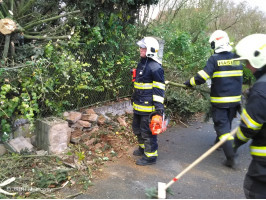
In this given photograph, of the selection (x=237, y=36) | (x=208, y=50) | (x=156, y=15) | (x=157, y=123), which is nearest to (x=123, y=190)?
(x=157, y=123)

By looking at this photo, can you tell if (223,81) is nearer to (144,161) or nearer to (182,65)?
(144,161)

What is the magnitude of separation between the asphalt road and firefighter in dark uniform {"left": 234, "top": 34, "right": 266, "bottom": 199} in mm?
1254

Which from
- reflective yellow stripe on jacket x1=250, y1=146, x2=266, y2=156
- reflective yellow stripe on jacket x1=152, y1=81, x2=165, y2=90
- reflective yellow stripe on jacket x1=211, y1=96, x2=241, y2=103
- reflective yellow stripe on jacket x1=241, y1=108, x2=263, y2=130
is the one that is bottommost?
reflective yellow stripe on jacket x1=250, y1=146, x2=266, y2=156

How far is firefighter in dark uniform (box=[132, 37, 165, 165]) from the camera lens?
13.4 feet

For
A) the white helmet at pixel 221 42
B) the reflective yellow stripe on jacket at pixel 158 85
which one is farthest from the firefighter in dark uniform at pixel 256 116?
the white helmet at pixel 221 42

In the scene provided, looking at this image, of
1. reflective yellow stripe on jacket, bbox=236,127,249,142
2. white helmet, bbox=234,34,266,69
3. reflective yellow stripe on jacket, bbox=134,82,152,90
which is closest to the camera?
white helmet, bbox=234,34,266,69

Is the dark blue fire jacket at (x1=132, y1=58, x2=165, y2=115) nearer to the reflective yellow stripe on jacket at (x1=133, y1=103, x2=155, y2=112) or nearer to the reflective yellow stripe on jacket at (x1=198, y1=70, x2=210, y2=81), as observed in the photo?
the reflective yellow stripe on jacket at (x1=133, y1=103, x2=155, y2=112)

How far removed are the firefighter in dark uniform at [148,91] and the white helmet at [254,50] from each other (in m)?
1.75

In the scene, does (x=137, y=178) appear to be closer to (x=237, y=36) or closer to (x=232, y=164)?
(x=232, y=164)

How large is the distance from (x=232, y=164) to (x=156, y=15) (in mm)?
7489

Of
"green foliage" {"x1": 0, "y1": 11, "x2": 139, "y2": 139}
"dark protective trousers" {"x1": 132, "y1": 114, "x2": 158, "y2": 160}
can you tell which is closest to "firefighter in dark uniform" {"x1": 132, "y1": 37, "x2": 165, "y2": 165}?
"dark protective trousers" {"x1": 132, "y1": 114, "x2": 158, "y2": 160}

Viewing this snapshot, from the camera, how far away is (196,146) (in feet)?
17.3

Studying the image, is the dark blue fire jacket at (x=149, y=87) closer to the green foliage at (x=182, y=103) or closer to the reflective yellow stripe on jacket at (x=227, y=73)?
the reflective yellow stripe on jacket at (x=227, y=73)

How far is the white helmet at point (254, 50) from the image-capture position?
234 cm
